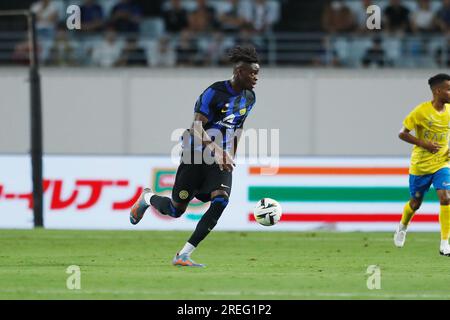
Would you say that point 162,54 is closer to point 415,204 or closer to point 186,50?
point 186,50

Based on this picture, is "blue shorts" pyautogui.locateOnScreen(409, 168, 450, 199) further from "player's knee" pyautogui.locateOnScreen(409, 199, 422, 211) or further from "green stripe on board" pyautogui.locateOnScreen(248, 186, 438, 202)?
"green stripe on board" pyautogui.locateOnScreen(248, 186, 438, 202)

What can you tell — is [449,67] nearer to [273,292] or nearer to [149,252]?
[149,252]

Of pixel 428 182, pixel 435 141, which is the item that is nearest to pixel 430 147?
pixel 435 141

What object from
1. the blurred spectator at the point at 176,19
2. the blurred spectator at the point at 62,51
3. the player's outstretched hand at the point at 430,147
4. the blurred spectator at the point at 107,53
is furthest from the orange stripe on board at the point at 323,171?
the blurred spectator at the point at 62,51

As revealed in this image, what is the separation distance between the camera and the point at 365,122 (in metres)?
24.2

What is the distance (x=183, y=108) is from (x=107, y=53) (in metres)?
2.03

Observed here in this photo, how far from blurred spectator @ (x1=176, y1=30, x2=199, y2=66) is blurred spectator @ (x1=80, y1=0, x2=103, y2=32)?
5.92ft

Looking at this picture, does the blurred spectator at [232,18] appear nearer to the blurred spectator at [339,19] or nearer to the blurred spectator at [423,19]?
the blurred spectator at [339,19]

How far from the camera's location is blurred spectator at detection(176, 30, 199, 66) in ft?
78.3

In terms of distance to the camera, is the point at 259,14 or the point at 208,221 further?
the point at 259,14

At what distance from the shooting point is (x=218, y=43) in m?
23.9

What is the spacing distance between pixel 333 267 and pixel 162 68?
501 inches

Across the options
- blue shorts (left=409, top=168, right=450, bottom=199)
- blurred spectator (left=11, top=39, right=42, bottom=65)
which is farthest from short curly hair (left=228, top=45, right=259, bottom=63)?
blurred spectator (left=11, top=39, right=42, bottom=65)

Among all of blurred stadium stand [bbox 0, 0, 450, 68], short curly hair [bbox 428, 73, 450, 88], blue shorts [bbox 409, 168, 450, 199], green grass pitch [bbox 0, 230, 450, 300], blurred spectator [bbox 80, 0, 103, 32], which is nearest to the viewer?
green grass pitch [bbox 0, 230, 450, 300]
